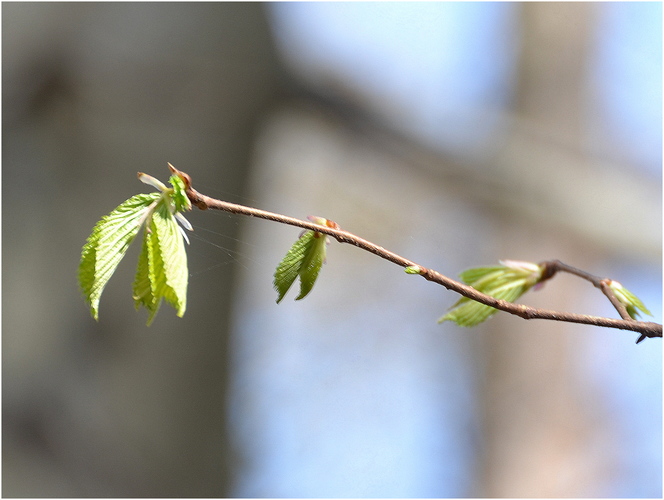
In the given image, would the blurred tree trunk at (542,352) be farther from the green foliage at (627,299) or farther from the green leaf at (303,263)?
the green leaf at (303,263)

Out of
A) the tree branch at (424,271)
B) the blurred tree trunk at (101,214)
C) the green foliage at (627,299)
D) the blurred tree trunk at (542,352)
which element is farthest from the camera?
the blurred tree trunk at (542,352)

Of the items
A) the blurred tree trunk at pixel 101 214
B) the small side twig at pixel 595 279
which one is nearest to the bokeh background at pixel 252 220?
the blurred tree trunk at pixel 101 214

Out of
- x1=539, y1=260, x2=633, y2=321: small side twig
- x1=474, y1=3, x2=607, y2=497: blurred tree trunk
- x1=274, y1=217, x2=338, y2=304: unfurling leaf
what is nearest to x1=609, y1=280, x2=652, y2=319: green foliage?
x1=539, y1=260, x2=633, y2=321: small side twig

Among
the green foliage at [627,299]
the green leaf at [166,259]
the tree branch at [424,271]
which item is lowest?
the green leaf at [166,259]

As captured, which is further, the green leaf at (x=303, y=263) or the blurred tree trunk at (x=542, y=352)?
the blurred tree trunk at (x=542, y=352)

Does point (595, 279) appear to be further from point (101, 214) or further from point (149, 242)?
point (101, 214)

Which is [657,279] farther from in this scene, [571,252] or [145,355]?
[145,355]

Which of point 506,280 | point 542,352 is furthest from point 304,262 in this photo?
point 542,352

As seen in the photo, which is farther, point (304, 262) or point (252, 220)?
point (252, 220)
